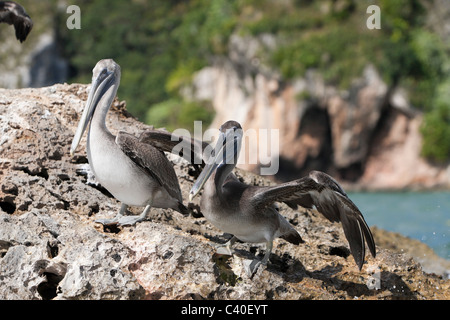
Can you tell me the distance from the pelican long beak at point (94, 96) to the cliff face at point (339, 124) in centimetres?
2204

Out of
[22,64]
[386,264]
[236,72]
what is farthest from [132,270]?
[22,64]

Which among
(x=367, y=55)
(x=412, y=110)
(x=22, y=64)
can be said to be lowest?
(x=412, y=110)

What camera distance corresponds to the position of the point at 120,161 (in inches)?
201

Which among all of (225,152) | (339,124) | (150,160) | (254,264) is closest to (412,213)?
(339,124)

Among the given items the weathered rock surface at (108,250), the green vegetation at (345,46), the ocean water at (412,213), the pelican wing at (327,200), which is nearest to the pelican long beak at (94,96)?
the weathered rock surface at (108,250)

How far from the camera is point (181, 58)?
43.9m

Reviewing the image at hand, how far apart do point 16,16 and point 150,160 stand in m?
3.37

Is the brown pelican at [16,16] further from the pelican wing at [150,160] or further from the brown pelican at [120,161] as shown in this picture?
the pelican wing at [150,160]

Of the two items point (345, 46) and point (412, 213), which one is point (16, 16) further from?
point (345, 46)

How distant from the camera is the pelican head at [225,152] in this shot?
4875 millimetres

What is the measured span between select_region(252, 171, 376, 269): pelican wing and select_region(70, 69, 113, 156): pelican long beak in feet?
4.71
